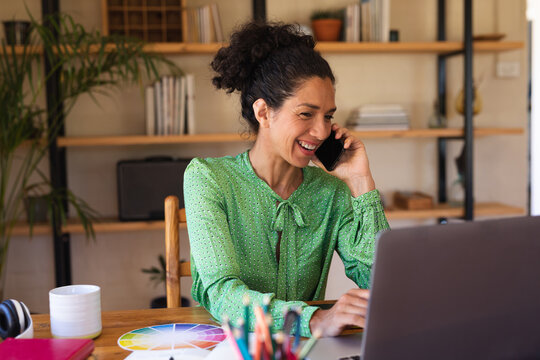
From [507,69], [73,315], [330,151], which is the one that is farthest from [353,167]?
[507,69]

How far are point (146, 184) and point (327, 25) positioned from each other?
3.75ft

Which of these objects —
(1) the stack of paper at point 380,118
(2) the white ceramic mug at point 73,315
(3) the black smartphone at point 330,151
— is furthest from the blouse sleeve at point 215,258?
(1) the stack of paper at point 380,118

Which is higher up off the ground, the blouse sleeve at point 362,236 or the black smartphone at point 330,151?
the black smartphone at point 330,151

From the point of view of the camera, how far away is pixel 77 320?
1.08 meters

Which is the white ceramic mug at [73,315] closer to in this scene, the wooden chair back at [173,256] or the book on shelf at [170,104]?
the wooden chair back at [173,256]

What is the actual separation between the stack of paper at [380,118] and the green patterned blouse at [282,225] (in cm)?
139

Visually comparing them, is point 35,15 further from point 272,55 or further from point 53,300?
point 53,300

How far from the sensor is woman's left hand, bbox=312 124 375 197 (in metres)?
1.56

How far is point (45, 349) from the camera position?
933 millimetres

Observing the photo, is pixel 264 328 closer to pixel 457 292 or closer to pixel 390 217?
pixel 457 292

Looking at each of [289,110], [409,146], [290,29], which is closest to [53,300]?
[289,110]

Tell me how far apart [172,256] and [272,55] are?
22.1 inches

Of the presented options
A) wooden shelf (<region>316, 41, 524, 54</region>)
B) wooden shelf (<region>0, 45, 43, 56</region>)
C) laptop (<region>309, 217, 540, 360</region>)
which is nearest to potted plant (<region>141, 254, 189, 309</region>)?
wooden shelf (<region>0, 45, 43, 56</region>)

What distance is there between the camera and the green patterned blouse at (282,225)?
1.44m
